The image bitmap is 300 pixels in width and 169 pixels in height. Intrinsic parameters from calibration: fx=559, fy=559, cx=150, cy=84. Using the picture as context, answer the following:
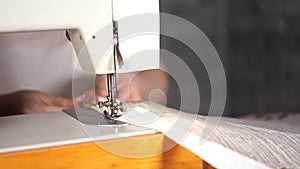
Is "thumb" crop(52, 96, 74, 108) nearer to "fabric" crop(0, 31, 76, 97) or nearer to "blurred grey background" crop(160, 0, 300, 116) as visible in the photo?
"fabric" crop(0, 31, 76, 97)

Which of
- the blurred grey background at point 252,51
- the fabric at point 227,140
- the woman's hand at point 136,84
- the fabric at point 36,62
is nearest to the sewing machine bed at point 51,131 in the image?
the fabric at point 227,140

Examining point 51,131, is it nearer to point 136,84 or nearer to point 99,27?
point 99,27

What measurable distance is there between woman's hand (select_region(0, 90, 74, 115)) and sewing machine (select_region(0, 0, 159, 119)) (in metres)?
0.54

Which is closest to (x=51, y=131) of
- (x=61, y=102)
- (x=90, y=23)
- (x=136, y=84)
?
(x=90, y=23)

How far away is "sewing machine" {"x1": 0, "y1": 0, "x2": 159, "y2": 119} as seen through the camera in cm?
92

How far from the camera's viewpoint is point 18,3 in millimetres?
910

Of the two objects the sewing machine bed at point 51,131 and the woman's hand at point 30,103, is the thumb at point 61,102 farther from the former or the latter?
the sewing machine bed at point 51,131

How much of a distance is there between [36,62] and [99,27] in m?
0.70

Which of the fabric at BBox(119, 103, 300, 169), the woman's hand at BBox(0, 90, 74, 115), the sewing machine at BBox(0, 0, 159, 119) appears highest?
the sewing machine at BBox(0, 0, 159, 119)

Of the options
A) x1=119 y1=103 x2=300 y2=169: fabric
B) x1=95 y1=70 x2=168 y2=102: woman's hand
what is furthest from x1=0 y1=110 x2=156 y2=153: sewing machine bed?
x1=95 y1=70 x2=168 y2=102: woman's hand

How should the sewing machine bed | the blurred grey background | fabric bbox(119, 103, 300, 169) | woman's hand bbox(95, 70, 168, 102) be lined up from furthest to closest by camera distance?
the blurred grey background, woman's hand bbox(95, 70, 168, 102), the sewing machine bed, fabric bbox(119, 103, 300, 169)

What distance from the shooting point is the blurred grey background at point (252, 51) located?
194 centimetres

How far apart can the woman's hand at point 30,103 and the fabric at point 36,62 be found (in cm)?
3

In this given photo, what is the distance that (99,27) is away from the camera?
947mm
